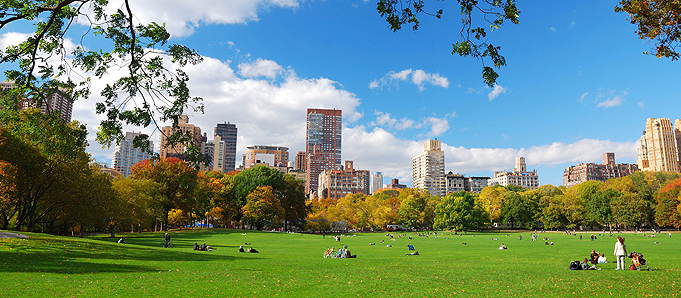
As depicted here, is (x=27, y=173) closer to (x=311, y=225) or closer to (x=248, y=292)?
(x=248, y=292)

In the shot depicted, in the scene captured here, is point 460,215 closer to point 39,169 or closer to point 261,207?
point 261,207

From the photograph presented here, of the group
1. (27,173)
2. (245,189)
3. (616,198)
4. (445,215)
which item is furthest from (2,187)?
(616,198)

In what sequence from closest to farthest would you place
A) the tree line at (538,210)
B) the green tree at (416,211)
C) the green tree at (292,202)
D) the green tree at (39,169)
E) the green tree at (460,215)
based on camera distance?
the green tree at (39,169), the tree line at (538,210), the green tree at (460,215), the green tree at (292,202), the green tree at (416,211)

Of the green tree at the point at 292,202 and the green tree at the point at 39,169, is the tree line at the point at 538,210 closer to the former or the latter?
the green tree at the point at 292,202

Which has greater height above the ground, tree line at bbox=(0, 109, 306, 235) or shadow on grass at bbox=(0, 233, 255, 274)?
tree line at bbox=(0, 109, 306, 235)

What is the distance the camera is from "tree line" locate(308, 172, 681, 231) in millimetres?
83125

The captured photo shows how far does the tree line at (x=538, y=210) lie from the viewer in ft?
273

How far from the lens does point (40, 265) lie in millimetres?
15711

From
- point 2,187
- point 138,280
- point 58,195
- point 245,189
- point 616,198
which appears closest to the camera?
point 138,280

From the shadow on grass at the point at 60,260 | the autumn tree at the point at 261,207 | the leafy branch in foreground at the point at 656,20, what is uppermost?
the leafy branch in foreground at the point at 656,20

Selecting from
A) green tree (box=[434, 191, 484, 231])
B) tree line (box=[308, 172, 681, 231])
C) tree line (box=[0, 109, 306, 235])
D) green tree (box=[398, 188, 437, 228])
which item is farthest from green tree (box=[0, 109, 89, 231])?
green tree (box=[398, 188, 437, 228])

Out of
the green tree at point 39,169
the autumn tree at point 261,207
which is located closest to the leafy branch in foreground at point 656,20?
the green tree at point 39,169

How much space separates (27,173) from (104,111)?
30350 mm

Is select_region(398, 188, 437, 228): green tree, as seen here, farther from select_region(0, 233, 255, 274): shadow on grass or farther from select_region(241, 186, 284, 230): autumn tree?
select_region(0, 233, 255, 274): shadow on grass
